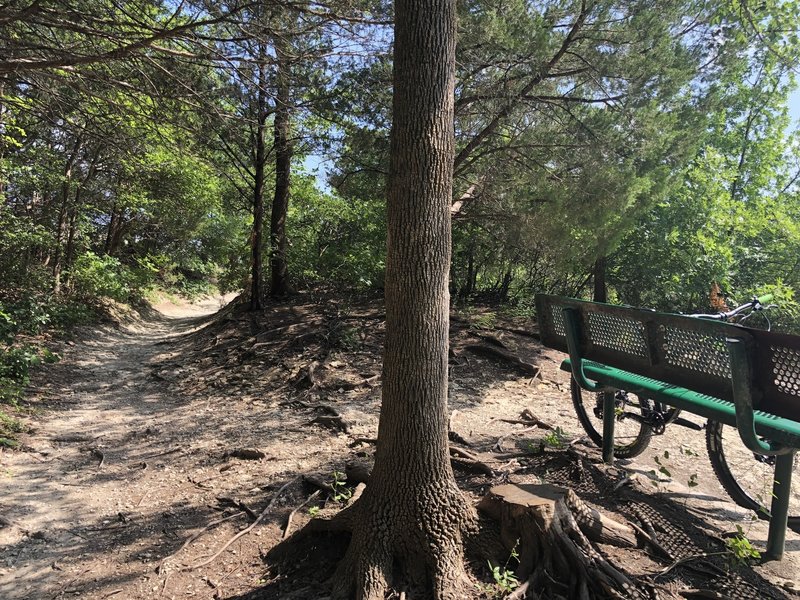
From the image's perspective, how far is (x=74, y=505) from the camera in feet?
13.4

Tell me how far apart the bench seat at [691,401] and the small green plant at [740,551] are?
1.71 feet

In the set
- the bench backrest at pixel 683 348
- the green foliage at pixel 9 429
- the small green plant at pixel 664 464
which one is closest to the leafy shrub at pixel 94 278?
the green foliage at pixel 9 429

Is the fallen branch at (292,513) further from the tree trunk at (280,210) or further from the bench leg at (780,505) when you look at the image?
the tree trunk at (280,210)

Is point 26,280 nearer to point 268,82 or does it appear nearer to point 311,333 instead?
point 311,333

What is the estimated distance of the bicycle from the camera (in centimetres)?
310

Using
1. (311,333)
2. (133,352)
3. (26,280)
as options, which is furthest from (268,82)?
A: (26,280)

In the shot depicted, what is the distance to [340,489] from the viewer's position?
3.70m

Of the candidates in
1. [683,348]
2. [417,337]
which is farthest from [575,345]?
[417,337]

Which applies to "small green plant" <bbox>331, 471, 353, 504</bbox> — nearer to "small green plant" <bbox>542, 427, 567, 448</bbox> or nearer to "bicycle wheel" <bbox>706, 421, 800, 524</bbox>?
"small green plant" <bbox>542, 427, 567, 448</bbox>

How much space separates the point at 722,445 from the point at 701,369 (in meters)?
1.10

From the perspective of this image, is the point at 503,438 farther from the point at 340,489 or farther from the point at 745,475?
the point at 745,475

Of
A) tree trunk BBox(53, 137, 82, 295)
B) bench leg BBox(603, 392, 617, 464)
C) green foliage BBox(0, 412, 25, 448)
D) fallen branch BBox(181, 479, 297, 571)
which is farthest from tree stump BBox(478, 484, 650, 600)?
tree trunk BBox(53, 137, 82, 295)

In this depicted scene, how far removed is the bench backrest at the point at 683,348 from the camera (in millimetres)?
2238

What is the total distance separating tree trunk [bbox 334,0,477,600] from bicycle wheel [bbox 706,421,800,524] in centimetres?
179
